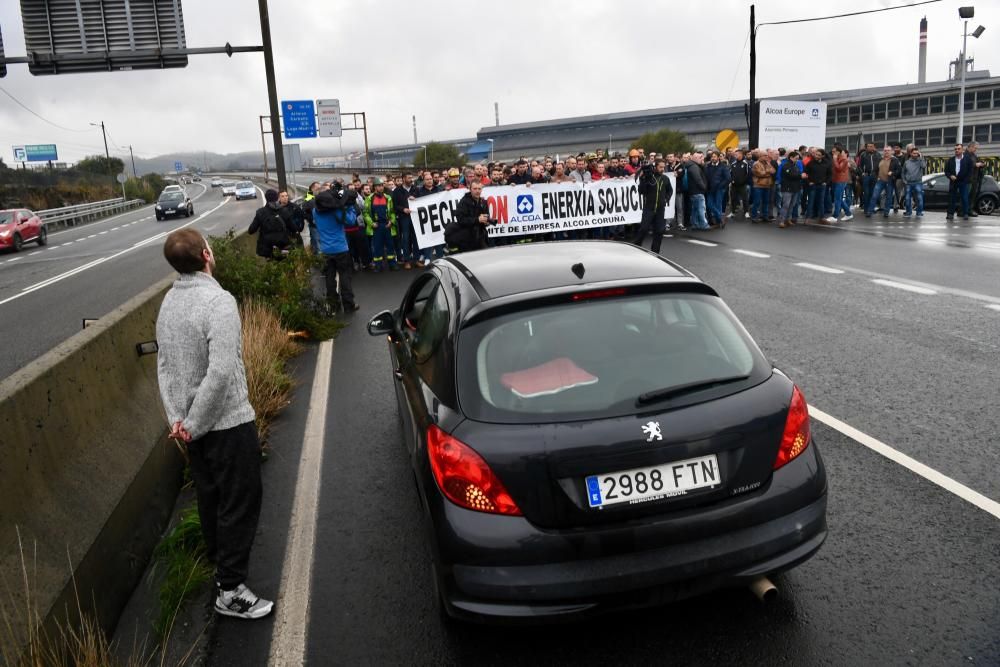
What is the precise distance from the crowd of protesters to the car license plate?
9.36 metres

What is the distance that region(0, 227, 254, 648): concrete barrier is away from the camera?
10.6 ft

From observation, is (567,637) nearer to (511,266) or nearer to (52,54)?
(511,266)

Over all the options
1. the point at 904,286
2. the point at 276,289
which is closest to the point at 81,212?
the point at 276,289

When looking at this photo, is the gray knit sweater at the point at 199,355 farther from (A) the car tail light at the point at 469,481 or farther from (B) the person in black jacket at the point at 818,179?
(B) the person in black jacket at the point at 818,179

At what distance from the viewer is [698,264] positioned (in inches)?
551

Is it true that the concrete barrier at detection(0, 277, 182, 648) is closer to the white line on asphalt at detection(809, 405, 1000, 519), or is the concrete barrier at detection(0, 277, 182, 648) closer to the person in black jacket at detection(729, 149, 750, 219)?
the white line on asphalt at detection(809, 405, 1000, 519)

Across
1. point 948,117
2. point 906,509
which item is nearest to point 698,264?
point 906,509

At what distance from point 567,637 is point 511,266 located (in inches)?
72.1

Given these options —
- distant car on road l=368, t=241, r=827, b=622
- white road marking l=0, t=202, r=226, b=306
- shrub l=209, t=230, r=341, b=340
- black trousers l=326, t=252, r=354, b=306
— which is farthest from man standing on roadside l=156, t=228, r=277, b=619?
white road marking l=0, t=202, r=226, b=306

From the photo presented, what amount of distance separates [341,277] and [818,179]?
43.6 feet

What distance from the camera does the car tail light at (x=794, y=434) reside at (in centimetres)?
334

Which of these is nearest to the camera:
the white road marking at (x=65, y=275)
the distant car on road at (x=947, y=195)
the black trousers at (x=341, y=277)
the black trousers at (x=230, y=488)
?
the black trousers at (x=230, y=488)

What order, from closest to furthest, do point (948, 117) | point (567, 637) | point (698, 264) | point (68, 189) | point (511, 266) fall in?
point (567, 637) → point (511, 266) → point (698, 264) → point (68, 189) → point (948, 117)

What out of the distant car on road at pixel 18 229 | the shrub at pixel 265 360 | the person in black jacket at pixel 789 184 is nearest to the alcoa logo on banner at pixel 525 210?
the person in black jacket at pixel 789 184
